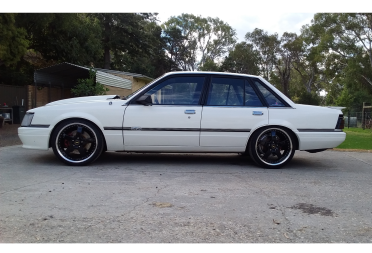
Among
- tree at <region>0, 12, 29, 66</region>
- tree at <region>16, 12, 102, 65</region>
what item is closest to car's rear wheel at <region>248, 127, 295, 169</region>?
tree at <region>0, 12, 29, 66</region>

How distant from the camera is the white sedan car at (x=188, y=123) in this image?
5.41 m

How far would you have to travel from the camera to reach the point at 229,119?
217 inches

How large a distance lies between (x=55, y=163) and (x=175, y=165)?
6.70 feet

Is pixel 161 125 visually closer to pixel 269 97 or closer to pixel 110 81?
pixel 269 97

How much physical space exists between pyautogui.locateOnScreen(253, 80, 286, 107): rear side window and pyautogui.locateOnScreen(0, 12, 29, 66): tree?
995 cm

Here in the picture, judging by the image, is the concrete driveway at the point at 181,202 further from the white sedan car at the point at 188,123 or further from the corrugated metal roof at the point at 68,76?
the corrugated metal roof at the point at 68,76

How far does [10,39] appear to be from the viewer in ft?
42.1

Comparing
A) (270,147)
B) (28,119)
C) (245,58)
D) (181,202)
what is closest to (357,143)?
(270,147)

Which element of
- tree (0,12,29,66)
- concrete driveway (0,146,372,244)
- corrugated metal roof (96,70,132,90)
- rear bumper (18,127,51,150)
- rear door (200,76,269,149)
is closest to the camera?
concrete driveway (0,146,372,244)

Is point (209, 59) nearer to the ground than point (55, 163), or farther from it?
farther from it

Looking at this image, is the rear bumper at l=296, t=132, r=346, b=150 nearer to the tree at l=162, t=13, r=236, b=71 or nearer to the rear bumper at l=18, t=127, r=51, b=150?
the rear bumper at l=18, t=127, r=51, b=150

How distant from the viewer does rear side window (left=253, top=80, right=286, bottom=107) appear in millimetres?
5686
